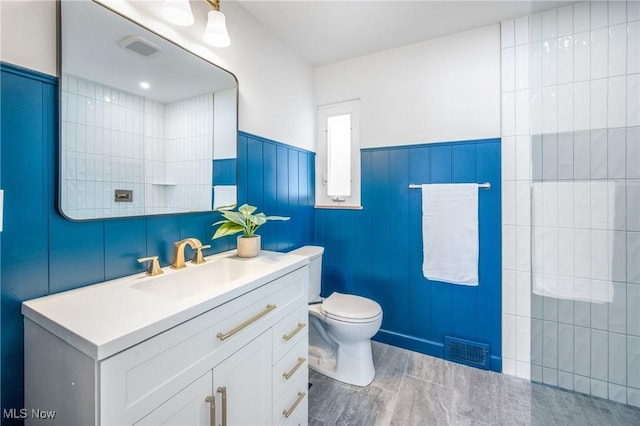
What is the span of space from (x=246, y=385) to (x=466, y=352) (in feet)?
5.40

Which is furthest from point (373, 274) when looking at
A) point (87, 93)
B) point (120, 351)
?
point (87, 93)

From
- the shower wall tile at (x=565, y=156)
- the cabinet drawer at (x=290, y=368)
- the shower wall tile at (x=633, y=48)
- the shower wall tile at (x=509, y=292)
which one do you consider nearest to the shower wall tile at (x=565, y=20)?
the shower wall tile at (x=633, y=48)

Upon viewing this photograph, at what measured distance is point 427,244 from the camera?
1952mm

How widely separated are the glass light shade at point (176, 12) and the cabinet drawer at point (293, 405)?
→ 1.63m

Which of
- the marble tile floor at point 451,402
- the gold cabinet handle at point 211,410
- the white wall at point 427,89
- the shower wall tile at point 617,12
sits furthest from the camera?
the white wall at point 427,89

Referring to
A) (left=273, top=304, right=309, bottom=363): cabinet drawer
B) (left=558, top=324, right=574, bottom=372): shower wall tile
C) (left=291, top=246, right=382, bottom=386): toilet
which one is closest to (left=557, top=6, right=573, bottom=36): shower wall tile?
(left=558, top=324, right=574, bottom=372): shower wall tile

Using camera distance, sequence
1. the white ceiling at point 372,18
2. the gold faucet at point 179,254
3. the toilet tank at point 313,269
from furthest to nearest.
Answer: the toilet tank at point 313,269 → the white ceiling at point 372,18 → the gold faucet at point 179,254

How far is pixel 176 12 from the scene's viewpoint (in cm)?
109

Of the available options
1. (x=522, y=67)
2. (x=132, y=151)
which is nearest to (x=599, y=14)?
(x=522, y=67)

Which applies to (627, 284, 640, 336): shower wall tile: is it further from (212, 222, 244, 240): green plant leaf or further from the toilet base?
(212, 222, 244, 240): green plant leaf

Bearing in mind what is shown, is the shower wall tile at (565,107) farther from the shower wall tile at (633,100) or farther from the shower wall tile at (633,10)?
the shower wall tile at (633,10)

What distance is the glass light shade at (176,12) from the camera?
3.53 ft

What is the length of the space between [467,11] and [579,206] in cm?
131

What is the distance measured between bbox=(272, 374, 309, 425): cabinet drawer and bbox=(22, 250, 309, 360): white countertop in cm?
53
